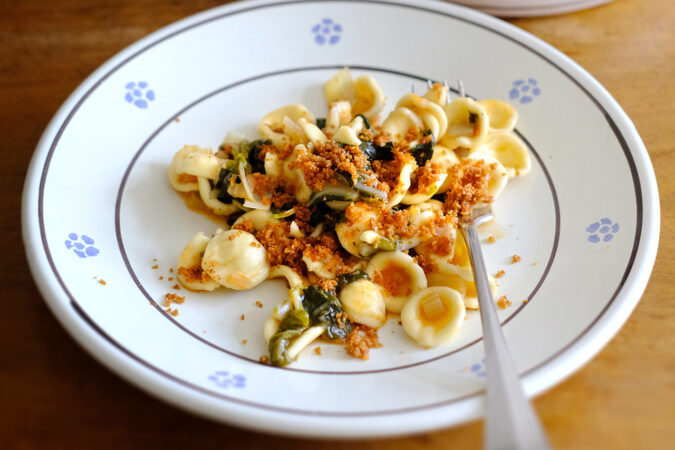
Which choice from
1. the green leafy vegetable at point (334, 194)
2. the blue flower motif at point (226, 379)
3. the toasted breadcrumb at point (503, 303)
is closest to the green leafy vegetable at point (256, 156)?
the green leafy vegetable at point (334, 194)

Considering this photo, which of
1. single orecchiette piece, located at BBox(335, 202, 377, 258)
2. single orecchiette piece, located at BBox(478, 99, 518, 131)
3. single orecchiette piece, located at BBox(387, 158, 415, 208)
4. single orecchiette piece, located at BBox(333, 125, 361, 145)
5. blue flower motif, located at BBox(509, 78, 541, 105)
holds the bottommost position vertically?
single orecchiette piece, located at BBox(335, 202, 377, 258)

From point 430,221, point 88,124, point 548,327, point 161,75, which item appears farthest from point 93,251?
point 548,327

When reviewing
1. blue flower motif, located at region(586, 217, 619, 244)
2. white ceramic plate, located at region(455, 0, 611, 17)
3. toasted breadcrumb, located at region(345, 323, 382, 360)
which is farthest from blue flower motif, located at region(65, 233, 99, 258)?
white ceramic plate, located at region(455, 0, 611, 17)

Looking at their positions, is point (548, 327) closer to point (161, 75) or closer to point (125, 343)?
point (125, 343)

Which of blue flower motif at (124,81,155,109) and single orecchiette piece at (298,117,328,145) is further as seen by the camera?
blue flower motif at (124,81,155,109)

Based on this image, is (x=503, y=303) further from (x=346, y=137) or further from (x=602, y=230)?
(x=346, y=137)

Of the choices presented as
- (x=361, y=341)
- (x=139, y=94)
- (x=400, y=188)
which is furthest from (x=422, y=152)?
(x=139, y=94)

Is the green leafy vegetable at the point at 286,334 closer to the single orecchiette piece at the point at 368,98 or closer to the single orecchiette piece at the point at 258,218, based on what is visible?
the single orecchiette piece at the point at 258,218

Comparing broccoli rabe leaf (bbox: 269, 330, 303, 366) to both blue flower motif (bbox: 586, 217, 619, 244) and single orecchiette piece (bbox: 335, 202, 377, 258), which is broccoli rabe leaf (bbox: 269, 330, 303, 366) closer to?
single orecchiette piece (bbox: 335, 202, 377, 258)
